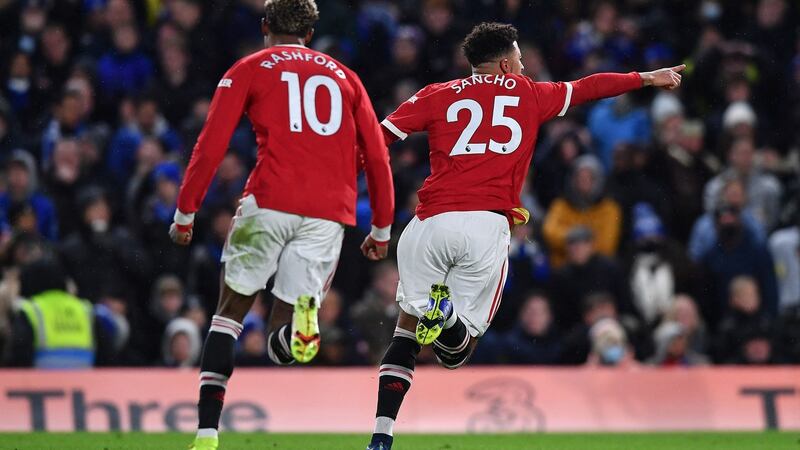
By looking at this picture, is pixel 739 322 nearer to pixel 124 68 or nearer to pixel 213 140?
pixel 124 68

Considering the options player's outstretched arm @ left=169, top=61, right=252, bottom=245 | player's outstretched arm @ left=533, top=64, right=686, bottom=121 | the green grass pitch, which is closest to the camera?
player's outstretched arm @ left=169, top=61, right=252, bottom=245

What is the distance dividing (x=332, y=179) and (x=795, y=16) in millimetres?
10848

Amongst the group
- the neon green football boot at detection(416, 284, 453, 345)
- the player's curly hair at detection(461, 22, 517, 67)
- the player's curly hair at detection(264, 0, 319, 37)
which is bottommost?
the neon green football boot at detection(416, 284, 453, 345)

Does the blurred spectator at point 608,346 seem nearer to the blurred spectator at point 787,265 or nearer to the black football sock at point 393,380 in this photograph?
the blurred spectator at point 787,265

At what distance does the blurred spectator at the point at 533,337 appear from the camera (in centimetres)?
1357

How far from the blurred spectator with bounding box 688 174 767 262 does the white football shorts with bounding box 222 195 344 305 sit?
7.52m

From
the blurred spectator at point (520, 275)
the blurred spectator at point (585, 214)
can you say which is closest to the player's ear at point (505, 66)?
the blurred spectator at point (520, 275)

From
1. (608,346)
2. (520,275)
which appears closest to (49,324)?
(520,275)

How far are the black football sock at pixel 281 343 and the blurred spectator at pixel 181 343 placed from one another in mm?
5260

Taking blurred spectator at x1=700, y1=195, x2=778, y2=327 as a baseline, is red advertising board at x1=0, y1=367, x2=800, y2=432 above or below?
below

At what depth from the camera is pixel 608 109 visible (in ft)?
52.7

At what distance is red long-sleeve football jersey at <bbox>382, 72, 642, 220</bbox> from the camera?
837 centimetres

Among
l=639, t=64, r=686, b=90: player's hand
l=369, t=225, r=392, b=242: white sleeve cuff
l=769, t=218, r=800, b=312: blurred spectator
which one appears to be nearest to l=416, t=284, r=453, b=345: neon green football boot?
l=369, t=225, r=392, b=242: white sleeve cuff

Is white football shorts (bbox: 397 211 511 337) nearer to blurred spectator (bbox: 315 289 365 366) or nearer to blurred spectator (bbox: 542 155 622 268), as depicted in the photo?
blurred spectator (bbox: 315 289 365 366)
